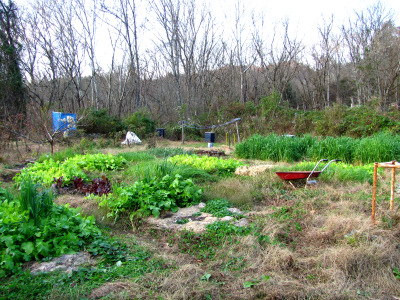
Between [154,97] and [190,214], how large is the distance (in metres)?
25.5

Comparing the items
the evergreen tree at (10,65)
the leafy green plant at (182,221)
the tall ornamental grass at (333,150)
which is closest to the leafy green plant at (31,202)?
the leafy green plant at (182,221)

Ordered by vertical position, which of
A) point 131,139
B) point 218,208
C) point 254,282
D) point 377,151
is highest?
point 131,139

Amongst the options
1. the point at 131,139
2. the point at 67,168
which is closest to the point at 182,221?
the point at 67,168

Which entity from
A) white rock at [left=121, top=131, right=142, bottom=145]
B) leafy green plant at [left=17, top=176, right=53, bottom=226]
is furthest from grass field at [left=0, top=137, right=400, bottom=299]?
white rock at [left=121, top=131, right=142, bottom=145]

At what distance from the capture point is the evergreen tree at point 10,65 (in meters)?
15.1

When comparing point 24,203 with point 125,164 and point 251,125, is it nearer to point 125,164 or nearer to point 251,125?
point 125,164

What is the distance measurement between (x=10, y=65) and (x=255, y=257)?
1780cm

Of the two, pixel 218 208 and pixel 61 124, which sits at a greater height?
pixel 61 124

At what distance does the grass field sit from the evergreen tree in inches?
523

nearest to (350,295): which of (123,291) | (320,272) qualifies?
(320,272)

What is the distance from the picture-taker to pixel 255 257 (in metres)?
2.98

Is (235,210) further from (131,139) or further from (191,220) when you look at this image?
(131,139)

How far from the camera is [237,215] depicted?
407 centimetres

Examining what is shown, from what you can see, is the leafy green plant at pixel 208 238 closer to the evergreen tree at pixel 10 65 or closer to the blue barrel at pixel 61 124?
the blue barrel at pixel 61 124
